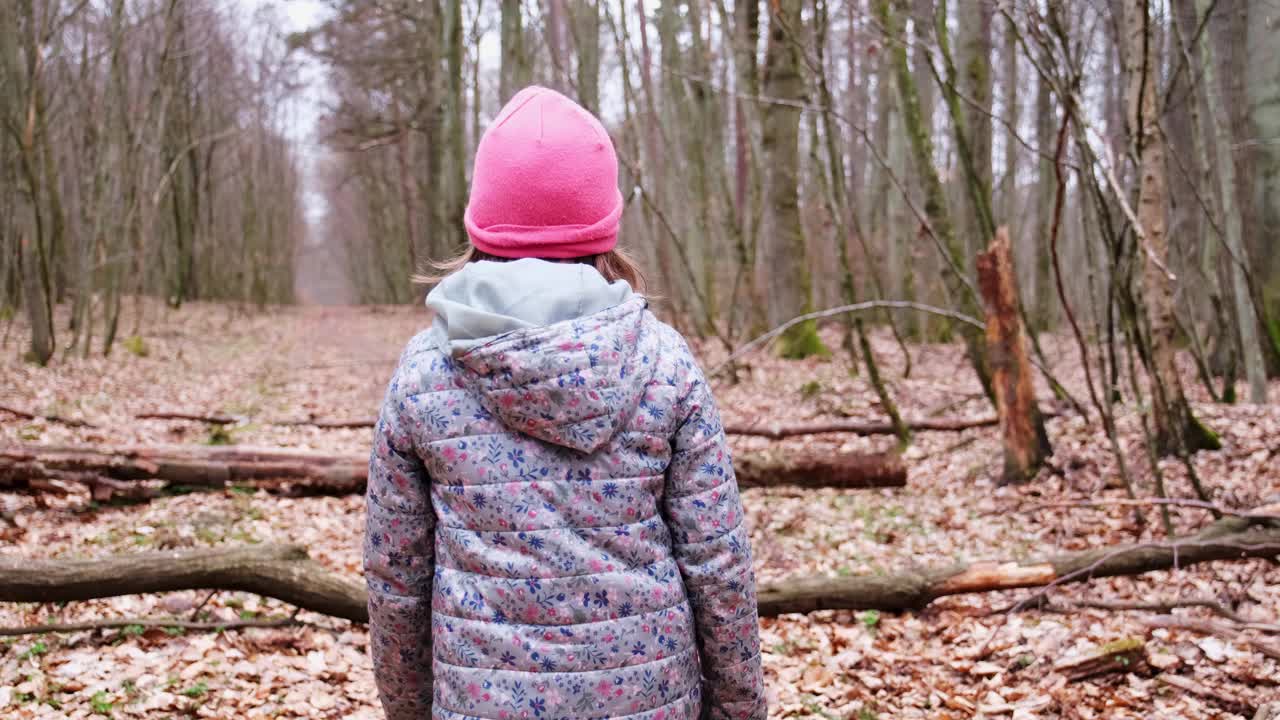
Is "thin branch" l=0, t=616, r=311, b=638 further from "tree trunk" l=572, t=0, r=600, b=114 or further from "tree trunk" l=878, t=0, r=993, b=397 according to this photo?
"tree trunk" l=572, t=0, r=600, b=114

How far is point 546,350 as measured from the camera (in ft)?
5.40

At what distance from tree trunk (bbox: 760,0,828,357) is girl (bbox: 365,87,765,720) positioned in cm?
878

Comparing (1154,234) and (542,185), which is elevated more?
(542,185)

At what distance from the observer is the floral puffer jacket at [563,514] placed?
1.67 m

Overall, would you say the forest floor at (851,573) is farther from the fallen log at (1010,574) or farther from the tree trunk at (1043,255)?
the tree trunk at (1043,255)

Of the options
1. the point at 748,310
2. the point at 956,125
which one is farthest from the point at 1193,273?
the point at 956,125

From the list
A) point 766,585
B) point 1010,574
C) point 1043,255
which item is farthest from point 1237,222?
point 1043,255

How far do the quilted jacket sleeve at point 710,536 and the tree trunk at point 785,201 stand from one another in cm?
887

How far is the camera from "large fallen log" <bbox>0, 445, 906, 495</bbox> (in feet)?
17.0

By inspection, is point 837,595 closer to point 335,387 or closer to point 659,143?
point 335,387

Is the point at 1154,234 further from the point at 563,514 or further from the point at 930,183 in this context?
the point at 563,514

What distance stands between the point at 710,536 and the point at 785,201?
388 inches

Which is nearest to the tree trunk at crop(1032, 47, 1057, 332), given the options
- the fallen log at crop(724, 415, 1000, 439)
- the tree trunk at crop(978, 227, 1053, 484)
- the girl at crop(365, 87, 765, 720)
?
the fallen log at crop(724, 415, 1000, 439)

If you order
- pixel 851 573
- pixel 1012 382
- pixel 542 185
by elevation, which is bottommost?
pixel 851 573
